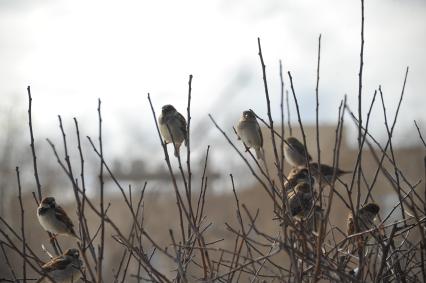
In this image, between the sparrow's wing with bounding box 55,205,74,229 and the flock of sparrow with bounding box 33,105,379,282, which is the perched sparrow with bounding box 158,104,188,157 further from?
the sparrow's wing with bounding box 55,205,74,229

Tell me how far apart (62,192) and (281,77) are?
2731cm

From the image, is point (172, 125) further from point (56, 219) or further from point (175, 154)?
point (175, 154)

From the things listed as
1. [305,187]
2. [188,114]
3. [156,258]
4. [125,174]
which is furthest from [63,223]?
[156,258]

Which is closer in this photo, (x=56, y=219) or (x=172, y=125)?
(x=56, y=219)

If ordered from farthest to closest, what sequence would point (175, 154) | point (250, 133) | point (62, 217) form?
point (250, 133)
point (62, 217)
point (175, 154)

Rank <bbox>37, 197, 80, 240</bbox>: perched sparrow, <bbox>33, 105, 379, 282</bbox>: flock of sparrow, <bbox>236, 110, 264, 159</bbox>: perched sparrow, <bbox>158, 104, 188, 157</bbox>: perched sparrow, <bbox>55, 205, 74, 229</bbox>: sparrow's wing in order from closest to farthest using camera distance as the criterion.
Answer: <bbox>33, 105, 379, 282</bbox>: flock of sparrow, <bbox>37, 197, 80, 240</bbox>: perched sparrow, <bbox>55, 205, 74, 229</bbox>: sparrow's wing, <bbox>158, 104, 188, 157</bbox>: perched sparrow, <bbox>236, 110, 264, 159</bbox>: perched sparrow

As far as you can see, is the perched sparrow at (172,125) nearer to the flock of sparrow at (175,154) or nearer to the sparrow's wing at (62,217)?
the flock of sparrow at (175,154)

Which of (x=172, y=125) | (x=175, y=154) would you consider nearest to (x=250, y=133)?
(x=172, y=125)

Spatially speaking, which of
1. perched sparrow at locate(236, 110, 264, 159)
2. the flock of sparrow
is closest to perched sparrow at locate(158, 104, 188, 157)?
the flock of sparrow

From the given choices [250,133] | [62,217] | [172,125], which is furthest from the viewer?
[250,133]

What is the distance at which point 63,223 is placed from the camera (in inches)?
276

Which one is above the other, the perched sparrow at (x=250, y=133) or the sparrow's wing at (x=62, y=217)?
the perched sparrow at (x=250, y=133)

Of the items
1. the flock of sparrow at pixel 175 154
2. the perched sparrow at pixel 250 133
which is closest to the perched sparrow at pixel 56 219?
the flock of sparrow at pixel 175 154

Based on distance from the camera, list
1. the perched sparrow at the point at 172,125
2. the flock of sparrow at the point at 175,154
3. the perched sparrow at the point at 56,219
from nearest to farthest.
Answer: the flock of sparrow at the point at 175,154
the perched sparrow at the point at 56,219
the perched sparrow at the point at 172,125
